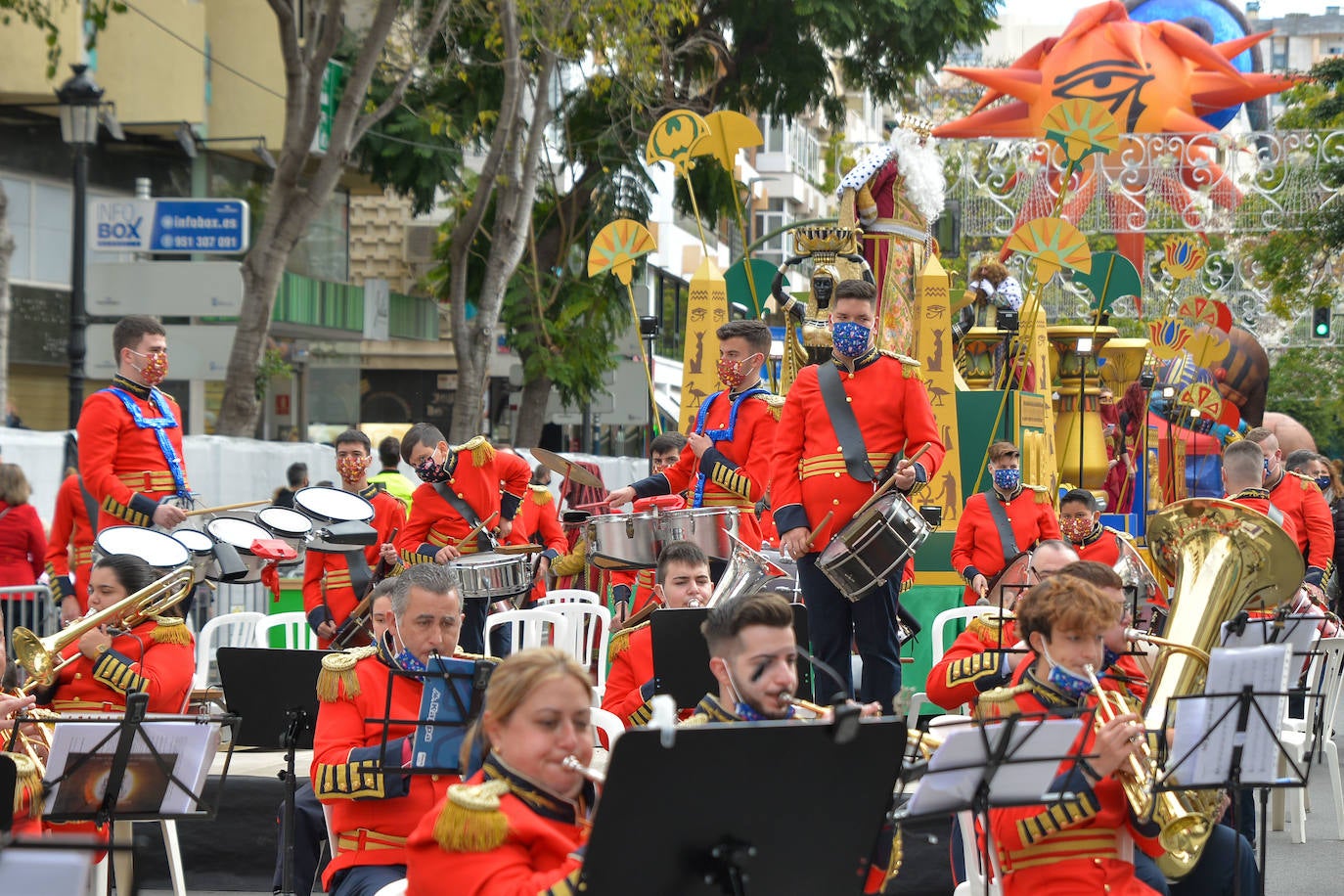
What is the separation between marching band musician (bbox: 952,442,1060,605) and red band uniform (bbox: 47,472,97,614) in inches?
205

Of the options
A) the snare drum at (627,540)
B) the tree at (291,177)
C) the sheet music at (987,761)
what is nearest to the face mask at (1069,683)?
the sheet music at (987,761)

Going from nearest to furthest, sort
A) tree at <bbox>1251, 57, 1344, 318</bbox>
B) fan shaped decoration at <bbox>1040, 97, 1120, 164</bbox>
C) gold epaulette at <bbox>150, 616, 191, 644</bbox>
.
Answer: gold epaulette at <bbox>150, 616, 191, 644</bbox>, fan shaped decoration at <bbox>1040, 97, 1120, 164</bbox>, tree at <bbox>1251, 57, 1344, 318</bbox>

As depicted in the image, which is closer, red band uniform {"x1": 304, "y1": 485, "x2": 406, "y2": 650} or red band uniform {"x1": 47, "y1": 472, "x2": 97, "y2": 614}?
red band uniform {"x1": 47, "y1": 472, "x2": 97, "y2": 614}

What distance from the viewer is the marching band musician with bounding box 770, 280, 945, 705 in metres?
7.57

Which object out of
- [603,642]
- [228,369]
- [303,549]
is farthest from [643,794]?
[228,369]

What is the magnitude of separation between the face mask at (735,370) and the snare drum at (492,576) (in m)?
1.60

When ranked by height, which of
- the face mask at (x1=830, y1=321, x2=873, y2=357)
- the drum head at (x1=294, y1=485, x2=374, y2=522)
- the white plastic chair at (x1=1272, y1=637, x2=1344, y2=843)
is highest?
the face mask at (x1=830, y1=321, x2=873, y2=357)

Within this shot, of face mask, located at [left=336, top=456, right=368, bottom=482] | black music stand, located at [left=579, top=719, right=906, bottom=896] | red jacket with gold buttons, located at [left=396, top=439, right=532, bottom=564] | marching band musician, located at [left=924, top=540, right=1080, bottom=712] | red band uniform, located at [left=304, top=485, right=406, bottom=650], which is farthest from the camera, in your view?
face mask, located at [left=336, top=456, right=368, bottom=482]

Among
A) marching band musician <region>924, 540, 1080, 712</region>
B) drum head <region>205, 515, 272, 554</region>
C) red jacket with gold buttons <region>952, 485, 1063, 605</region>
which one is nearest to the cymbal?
drum head <region>205, 515, 272, 554</region>

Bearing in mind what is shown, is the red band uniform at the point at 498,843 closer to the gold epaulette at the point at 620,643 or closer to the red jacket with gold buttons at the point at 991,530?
the gold epaulette at the point at 620,643

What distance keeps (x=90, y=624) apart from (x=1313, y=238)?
22340mm

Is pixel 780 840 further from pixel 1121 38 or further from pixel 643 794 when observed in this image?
pixel 1121 38

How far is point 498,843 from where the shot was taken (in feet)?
11.6

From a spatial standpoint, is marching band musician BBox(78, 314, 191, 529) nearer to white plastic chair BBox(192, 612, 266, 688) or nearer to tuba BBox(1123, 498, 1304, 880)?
white plastic chair BBox(192, 612, 266, 688)
